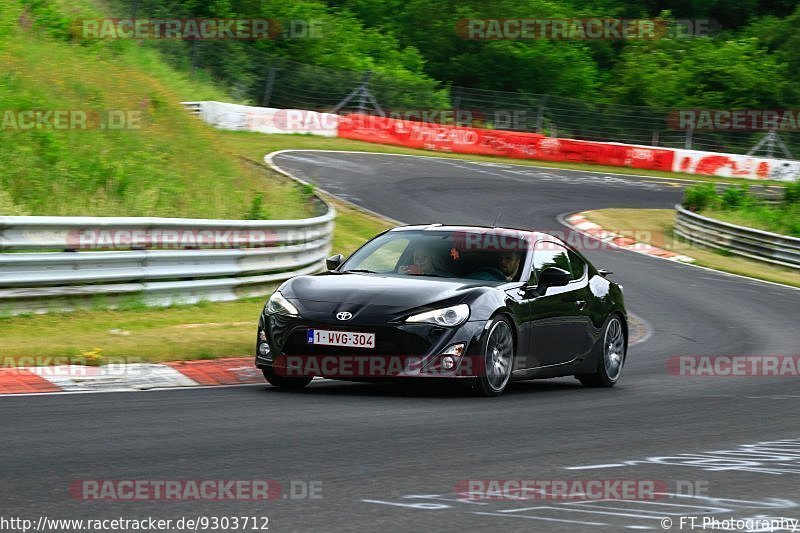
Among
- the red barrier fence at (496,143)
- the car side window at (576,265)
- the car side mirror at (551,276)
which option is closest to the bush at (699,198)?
the red barrier fence at (496,143)

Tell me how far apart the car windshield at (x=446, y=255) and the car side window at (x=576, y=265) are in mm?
700

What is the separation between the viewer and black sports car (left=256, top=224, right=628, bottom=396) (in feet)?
31.4

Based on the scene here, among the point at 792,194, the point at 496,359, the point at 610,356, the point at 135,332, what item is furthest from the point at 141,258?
the point at 792,194

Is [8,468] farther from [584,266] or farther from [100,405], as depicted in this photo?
[584,266]

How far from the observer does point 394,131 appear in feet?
135

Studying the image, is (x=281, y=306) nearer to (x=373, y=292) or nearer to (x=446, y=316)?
(x=373, y=292)

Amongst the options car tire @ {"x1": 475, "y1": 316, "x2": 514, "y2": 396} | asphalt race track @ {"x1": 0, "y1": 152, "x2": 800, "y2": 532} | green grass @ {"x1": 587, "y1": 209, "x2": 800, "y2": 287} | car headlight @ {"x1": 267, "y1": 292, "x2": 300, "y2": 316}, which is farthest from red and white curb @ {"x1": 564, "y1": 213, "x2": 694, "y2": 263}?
car headlight @ {"x1": 267, "y1": 292, "x2": 300, "y2": 316}

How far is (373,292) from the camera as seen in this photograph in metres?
9.83

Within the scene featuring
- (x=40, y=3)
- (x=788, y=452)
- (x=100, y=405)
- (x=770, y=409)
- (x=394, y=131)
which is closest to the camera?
(x=788, y=452)

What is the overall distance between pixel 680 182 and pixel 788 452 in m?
35.6

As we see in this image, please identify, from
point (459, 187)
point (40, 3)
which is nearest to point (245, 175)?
point (40, 3)

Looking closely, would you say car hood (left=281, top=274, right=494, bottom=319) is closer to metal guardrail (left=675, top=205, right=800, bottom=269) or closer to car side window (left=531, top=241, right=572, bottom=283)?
car side window (left=531, top=241, right=572, bottom=283)

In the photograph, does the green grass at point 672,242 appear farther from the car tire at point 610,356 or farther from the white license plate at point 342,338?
the white license plate at point 342,338

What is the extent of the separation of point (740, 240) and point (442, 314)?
869 inches
